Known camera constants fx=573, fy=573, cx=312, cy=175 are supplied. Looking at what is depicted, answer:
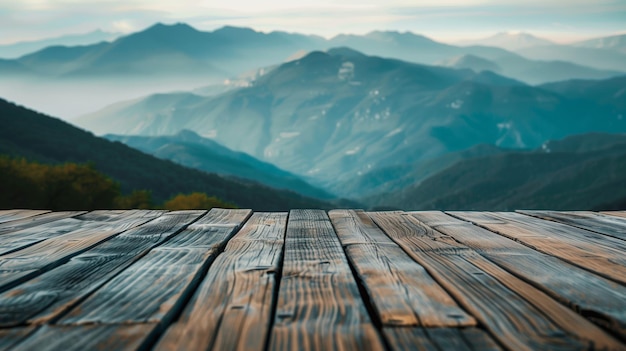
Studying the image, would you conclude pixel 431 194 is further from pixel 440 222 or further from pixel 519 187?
pixel 440 222

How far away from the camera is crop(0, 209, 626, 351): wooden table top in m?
1.65

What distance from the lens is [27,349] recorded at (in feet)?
5.20

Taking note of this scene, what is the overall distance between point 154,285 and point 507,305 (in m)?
1.30

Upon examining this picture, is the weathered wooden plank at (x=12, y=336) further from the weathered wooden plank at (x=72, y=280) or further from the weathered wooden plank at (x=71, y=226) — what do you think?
the weathered wooden plank at (x=71, y=226)

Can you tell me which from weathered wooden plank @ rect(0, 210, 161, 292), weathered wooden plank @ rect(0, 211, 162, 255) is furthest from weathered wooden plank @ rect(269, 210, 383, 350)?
weathered wooden plank @ rect(0, 211, 162, 255)

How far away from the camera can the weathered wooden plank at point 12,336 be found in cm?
163

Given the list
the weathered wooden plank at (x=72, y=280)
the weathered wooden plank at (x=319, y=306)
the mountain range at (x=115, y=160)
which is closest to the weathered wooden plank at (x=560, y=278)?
the weathered wooden plank at (x=319, y=306)

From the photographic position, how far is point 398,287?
2.16 m

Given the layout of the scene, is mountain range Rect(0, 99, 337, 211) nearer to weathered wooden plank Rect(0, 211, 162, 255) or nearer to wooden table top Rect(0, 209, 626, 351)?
weathered wooden plank Rect(0, 211, 162, 255)

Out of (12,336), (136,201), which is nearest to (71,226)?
(12,336)

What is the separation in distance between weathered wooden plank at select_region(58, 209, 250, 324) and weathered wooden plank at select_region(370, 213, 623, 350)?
1.00 meters

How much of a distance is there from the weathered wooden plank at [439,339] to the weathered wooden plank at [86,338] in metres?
0.72

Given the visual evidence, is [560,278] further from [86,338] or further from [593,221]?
[593,221]

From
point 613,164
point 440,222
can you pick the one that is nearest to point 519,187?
point 613,164
